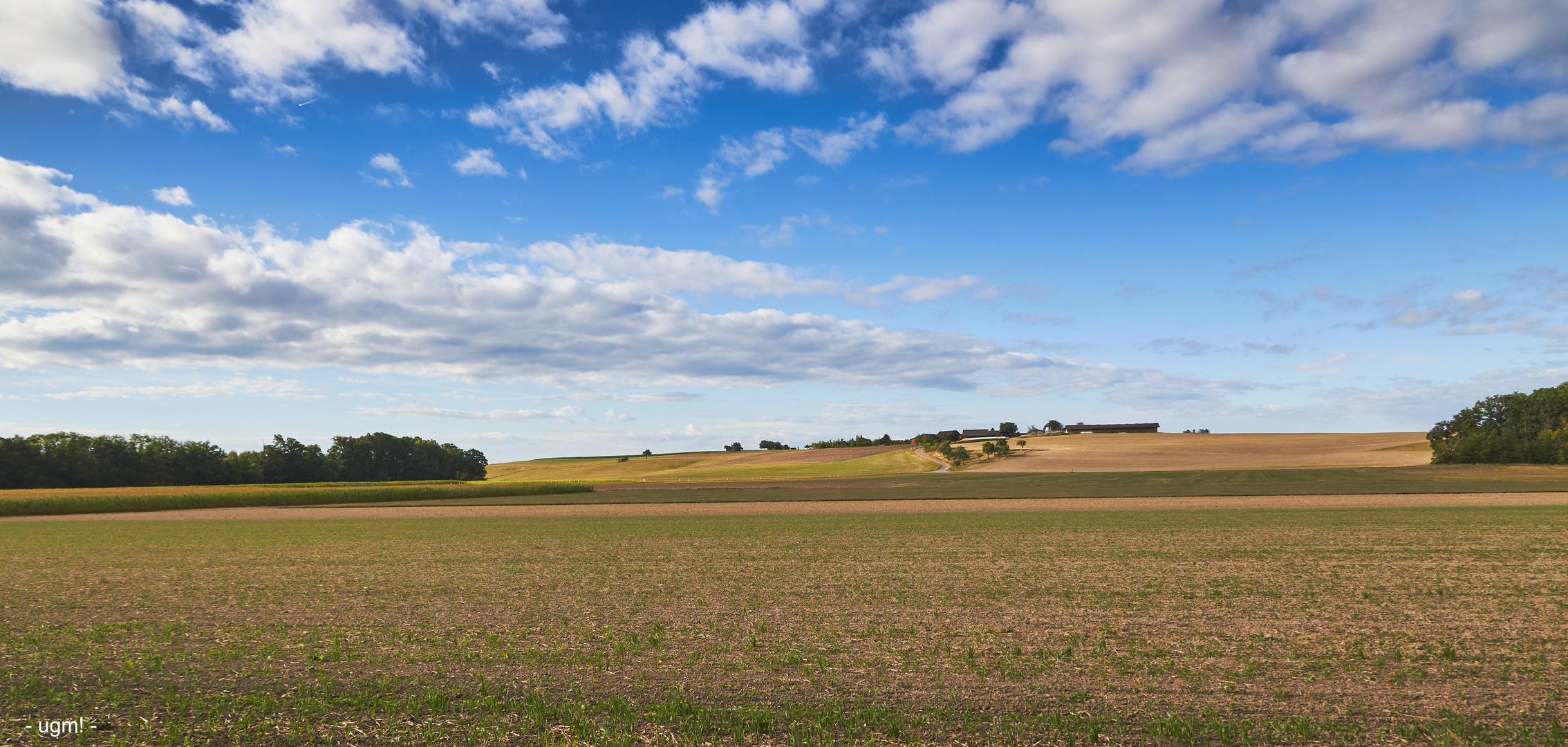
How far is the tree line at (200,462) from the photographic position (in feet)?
335

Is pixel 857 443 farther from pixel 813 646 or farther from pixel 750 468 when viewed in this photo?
pixel 813 646

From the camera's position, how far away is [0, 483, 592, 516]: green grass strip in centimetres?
6444

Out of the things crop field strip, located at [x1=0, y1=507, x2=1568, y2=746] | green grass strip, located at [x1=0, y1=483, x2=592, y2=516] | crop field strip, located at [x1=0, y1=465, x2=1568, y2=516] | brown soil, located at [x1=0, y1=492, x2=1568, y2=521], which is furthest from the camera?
crop field strip, located at [x1=0, y1=465, x2=1568, y2=516]

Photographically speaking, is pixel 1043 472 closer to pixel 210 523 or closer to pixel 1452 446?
pixel 1452 446

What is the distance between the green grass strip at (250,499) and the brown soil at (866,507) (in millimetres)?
2813

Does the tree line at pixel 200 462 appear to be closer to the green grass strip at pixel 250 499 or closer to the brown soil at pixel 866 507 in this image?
the green grass strip at pixel 250 499

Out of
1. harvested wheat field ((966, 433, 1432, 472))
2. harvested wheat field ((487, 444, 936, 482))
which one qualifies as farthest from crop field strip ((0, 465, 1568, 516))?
harvested wheat field ((487, 444, 936, 482))

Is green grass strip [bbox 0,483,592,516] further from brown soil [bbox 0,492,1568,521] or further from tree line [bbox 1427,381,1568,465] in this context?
tree line [bbox 1427,381,1568,465]

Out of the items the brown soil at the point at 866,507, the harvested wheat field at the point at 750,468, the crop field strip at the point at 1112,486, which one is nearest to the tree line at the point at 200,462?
the harvested wheat field at the point at 750,468

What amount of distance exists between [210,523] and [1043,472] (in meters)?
91.8

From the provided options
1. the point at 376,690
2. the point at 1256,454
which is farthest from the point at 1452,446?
the point at 376,690

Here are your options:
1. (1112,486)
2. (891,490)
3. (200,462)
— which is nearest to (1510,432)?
(1112,486)

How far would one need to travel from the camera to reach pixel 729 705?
10273mm

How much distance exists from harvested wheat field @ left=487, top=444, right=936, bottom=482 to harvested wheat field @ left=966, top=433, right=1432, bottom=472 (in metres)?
18.7
